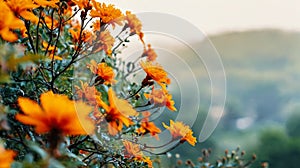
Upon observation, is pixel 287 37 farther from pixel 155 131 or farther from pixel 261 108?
pixel 155 131

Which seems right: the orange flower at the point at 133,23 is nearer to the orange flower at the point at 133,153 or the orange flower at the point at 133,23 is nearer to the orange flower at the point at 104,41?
the orange flower at the point at 104,41

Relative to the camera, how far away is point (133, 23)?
86 cm

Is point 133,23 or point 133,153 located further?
point 133,23

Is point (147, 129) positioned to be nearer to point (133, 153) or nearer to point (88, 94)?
point (133, 153)

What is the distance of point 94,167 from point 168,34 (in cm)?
37

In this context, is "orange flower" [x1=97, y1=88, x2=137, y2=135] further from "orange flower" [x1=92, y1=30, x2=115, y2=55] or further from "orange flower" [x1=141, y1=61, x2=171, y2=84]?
"orange flower" [x1=92, y1=30, x2=115, y2=55]

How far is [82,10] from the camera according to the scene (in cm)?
75

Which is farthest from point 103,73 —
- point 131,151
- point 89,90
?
Answer: point 131,151

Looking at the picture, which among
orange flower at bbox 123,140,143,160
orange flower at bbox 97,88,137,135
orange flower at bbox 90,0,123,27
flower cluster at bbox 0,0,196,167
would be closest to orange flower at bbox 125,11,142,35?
flower cluster at bbox 0,0,196,167

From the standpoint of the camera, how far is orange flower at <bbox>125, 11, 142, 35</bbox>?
85 cm

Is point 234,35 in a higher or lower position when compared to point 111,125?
higher

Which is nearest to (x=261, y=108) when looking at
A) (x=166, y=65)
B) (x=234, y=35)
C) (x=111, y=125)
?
(x=234, y=35)

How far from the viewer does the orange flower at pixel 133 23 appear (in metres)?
0.85

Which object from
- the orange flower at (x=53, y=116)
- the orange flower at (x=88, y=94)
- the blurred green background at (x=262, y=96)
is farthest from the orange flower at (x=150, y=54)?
the blurred green background at (x=262, y=96)
